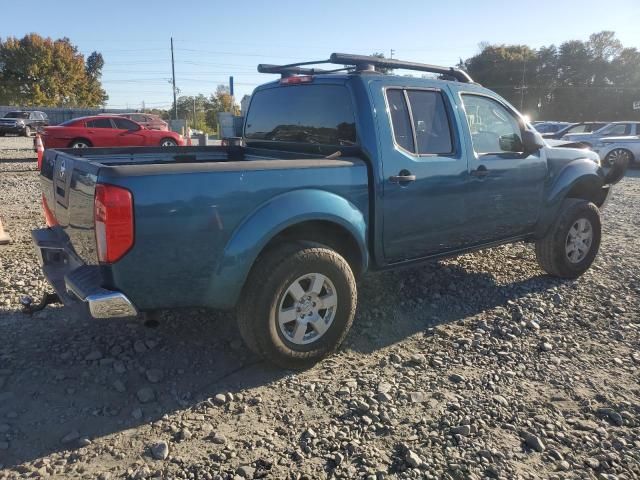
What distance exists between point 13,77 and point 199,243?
227ft

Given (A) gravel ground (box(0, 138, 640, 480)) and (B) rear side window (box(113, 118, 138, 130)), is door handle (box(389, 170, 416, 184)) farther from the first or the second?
(B) rear side window (box(113, 118, 138, 130))

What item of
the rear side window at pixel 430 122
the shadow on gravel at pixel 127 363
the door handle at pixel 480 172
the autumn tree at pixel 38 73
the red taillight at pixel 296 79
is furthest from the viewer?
the autumn tree at pixel 38 73

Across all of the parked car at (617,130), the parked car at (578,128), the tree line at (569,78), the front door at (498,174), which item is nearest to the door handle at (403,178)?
the front door at (498,174)

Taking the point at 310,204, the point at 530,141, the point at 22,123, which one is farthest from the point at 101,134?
the point at 22,123

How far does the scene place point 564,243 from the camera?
5.20 m

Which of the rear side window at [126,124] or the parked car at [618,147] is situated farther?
the rear side window at [126,124]

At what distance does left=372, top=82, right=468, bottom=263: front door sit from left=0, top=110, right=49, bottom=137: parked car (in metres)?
32.7

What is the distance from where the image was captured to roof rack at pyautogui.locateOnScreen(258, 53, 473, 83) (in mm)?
3906

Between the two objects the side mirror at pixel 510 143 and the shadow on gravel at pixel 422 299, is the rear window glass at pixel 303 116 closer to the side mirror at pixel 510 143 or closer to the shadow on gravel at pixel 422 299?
the shadow on gravel at pixel 422 299

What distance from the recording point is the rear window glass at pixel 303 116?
391cm

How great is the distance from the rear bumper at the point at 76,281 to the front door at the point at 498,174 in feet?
9.31

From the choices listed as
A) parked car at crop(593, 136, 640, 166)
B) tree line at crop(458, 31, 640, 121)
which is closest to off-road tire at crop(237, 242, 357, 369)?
parked car at crop(593, 136, 640, 166)

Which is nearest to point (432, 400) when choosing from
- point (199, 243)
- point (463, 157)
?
point (199, 243)

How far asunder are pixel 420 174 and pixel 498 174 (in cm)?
96
